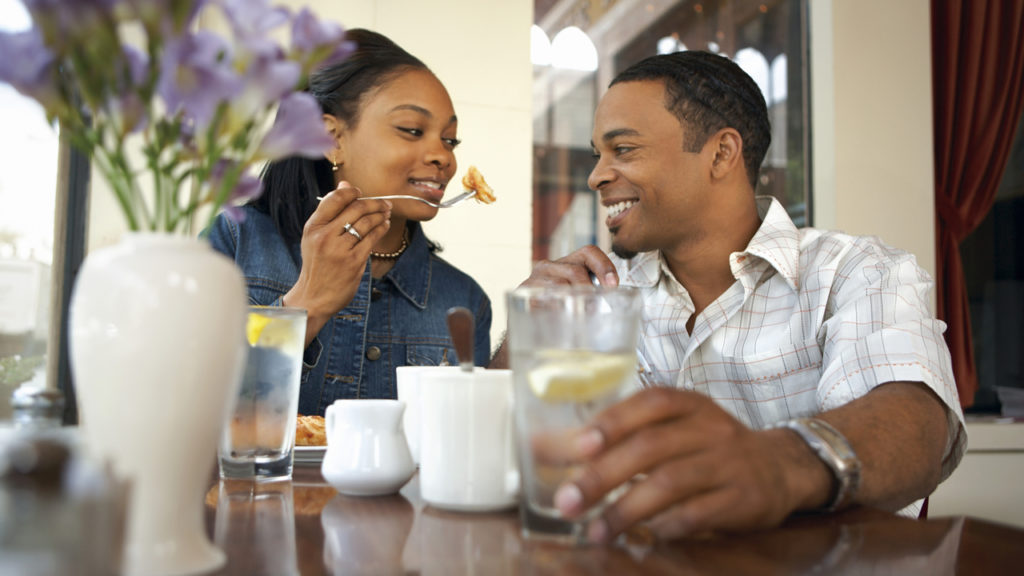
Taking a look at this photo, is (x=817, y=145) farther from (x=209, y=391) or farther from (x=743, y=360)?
(x=209, y=391)

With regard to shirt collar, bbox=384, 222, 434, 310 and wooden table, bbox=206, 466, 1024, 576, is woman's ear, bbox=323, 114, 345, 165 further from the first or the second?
wooden table, bbox=206, 466, 1024, 576

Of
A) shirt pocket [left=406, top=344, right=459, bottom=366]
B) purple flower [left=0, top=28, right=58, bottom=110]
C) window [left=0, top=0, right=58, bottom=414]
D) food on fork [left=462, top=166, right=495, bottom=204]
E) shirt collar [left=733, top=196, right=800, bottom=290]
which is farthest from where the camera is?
window [left=0, top=0, right=58, bottom=414]

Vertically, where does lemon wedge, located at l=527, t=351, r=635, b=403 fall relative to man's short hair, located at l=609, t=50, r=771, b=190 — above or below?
below

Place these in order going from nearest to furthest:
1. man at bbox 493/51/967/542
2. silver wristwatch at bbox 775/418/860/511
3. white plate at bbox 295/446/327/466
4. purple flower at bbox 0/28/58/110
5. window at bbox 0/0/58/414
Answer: purple flower at bbox 0/28/58/110, man at bbox 493/51/967/542, silver wristwatch at bbox 775/418/860/511, white plate at bbox 295/446/327/466, window at bbox 0/0/58/414

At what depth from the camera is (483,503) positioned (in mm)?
735

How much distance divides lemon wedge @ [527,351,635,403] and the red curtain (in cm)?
323

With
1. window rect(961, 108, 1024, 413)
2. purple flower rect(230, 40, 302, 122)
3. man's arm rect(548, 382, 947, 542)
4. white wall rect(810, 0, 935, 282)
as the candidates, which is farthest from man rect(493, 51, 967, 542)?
window rect(961, 108, 1024, 413)

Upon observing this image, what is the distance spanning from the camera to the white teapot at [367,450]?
2.72ft

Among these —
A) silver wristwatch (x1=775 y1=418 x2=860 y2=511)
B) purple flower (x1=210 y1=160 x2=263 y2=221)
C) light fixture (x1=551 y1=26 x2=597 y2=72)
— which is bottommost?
silver wristwatch (x1=775 y1=418 x2=860 y2=511)

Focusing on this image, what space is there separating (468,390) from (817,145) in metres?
3.17

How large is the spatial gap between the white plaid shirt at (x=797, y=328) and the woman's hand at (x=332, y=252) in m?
0.60

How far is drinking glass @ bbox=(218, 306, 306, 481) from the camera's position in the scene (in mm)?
876

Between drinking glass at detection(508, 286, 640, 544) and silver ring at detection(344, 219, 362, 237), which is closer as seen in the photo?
drinking glass at detection(508, 286, 640, 544)

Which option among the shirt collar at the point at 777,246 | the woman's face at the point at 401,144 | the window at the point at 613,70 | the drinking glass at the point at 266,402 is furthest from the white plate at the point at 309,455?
the window at the point at 613,70
